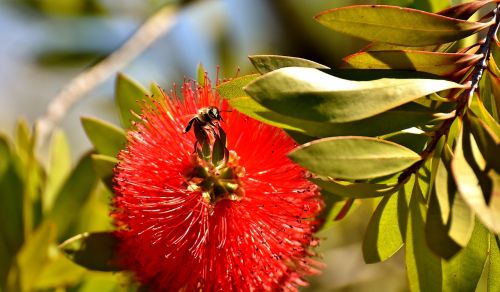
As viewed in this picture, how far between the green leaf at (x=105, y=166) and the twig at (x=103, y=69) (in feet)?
1.66

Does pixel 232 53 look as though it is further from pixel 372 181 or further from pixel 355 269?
pixel 372 181

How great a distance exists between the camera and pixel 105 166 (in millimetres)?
1675

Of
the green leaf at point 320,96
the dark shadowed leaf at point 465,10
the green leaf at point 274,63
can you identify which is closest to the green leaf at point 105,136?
the green leaf at point 274,63

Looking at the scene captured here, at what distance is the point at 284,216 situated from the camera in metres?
1.48

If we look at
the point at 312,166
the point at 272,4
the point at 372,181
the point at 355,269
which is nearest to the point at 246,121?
the point at 372,181

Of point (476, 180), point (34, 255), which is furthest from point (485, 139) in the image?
point (34, 255)

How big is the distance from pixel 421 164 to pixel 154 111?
586 mm

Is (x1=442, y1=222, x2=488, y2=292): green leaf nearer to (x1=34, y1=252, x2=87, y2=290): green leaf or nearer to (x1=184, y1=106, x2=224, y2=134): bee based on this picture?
(x1=184, y1=106, x2=224, y2=134): bee

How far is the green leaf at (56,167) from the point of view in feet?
7.02

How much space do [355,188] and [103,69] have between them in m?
1.45

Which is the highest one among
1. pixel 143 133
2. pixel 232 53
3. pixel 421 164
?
pixel 143 133

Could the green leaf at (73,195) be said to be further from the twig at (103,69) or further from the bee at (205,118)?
the bee at (205,118)

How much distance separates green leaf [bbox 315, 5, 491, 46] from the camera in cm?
126

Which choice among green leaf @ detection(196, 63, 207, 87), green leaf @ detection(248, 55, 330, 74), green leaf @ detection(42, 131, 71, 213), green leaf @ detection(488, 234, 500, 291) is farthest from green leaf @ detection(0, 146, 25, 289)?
green leaf @ detection(488, 234, 500, 291)
